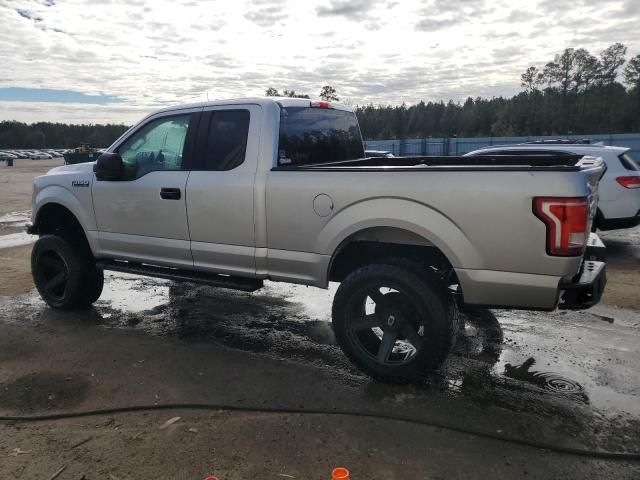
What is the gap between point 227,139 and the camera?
438cm

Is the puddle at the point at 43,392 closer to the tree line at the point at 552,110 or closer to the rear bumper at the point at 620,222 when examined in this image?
A: the rear bumper at the point at 620,222

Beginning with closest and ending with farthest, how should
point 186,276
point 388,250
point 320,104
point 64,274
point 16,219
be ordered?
point 388,250 → point 186,276 → point 320,104 → point 64,274 → point 16,219

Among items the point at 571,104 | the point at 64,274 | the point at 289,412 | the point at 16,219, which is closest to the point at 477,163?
the point at 289,412

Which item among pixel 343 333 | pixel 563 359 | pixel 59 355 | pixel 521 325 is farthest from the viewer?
pixel 521 325

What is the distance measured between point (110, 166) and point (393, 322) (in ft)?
9.37

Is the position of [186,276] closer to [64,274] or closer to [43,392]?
[43,392]

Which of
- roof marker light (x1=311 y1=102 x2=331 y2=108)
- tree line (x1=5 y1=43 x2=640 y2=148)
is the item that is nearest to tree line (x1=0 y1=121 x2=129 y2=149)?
tree line (x1=5 y1=43 x2=640 y2=148)

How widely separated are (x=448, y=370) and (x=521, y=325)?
4.40 ft

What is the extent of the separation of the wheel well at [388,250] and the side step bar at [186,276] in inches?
29.1

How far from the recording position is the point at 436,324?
11.3 feet

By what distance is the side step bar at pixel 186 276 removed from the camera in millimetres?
4355

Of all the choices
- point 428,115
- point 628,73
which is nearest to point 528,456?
point 628,73

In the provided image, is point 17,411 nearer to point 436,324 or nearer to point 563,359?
point 436,324

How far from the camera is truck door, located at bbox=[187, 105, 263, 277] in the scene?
13.7ft
